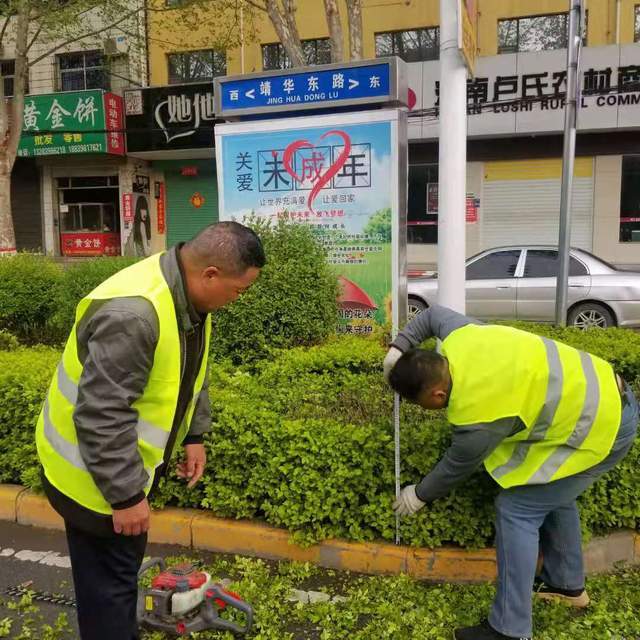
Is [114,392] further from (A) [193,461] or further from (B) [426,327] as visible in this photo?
(B) [426,327]

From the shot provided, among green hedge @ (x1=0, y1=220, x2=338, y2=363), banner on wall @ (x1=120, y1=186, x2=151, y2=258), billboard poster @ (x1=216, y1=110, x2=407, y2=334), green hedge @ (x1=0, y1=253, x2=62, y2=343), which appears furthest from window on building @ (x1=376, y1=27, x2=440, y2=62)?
green hedge @ (x1=0, y1=220, x2=338, y2=363)

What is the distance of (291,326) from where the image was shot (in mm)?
5344

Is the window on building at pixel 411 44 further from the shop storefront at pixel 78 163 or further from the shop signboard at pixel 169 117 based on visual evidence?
the shop storefront at pixel 78 163

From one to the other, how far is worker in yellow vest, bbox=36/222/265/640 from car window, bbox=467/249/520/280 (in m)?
8.36

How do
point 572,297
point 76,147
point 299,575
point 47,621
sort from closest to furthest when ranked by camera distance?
point 47,621
point 299,575
point 572,297
point 76,147

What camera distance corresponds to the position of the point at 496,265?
33.1 ft

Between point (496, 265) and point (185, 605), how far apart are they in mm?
8358

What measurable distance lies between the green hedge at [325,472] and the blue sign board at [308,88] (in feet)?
10.5

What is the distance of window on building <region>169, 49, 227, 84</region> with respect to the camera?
18.6 metres

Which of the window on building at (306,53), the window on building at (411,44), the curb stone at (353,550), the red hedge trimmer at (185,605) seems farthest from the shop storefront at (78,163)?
the red hedge trimmer at (185,605)

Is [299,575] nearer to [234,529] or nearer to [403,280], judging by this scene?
[234,529]

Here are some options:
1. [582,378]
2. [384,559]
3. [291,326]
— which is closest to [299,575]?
[384,559]

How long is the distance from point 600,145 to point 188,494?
15261mm

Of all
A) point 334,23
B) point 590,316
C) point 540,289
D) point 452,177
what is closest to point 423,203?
point 334,23
